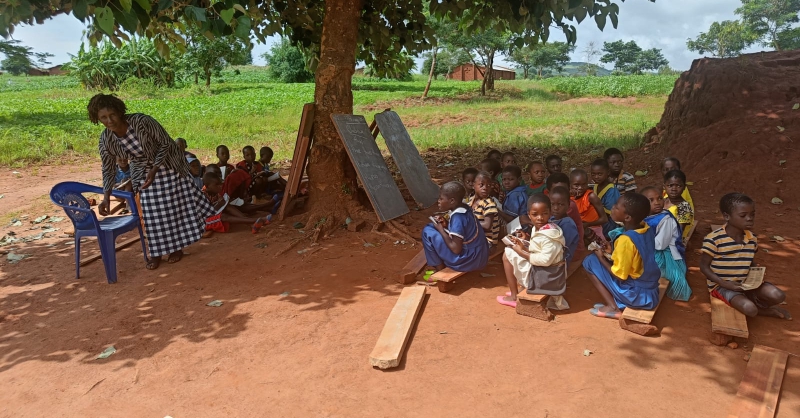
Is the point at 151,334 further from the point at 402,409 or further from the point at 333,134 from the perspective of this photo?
the point at 333,134

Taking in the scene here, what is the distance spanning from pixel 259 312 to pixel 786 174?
708 cm

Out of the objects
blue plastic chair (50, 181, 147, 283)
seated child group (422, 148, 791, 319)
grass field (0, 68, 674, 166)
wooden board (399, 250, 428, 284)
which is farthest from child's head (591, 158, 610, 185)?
grass field (0, 68, 674, 166)

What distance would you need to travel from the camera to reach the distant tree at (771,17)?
46.5 m

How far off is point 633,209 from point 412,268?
2043 millimetres

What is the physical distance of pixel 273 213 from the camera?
675cm

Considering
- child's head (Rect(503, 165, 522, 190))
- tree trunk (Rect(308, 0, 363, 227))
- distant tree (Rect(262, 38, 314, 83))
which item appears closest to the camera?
child's head (Rect(503, 165, 522, 190))

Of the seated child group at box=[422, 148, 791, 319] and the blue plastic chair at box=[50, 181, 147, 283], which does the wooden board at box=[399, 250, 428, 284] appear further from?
the blue plastic chair at box=[50, 181, 147, 283]

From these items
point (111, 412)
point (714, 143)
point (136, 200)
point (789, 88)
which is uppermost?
point (789, 88)

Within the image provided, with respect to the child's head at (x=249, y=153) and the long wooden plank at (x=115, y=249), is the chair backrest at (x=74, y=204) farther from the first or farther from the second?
the child's head at (x=249, y=153)

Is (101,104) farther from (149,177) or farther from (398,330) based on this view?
(398,330)

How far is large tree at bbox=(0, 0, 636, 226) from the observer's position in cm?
362

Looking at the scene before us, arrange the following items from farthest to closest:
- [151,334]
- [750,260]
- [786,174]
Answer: [786,174] → [151,334] → [750,260]

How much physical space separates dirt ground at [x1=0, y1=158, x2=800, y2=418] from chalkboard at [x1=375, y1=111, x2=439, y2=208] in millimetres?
1859

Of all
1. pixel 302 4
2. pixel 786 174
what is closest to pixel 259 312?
pixel 302 4
